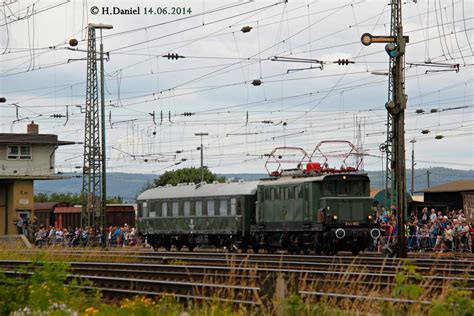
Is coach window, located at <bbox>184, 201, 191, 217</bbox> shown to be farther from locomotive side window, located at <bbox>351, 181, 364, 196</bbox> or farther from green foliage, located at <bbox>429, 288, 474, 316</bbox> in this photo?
green foliage, located at <bbox>429, 288, 474, 316</bbox>

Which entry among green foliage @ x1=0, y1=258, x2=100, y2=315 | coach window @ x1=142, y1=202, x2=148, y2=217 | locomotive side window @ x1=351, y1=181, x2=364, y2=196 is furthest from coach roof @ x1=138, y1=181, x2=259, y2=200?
green foliage @ x1=0, y1=258, x2=100, y2=315

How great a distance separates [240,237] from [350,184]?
7296mm

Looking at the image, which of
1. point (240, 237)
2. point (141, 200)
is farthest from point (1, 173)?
point (240, 237)

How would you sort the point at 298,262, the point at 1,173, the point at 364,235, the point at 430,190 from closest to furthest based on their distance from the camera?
the point at 298,262 → the point at 364,235 → the point at 430,190 → the point at 1,173

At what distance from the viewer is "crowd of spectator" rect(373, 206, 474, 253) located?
35406 mm

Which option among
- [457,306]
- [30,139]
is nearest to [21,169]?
[30,139]

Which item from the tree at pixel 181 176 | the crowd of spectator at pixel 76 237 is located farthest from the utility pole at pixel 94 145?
the tree at pixel 181 176

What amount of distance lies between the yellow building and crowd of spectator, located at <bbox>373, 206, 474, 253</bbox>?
35425mm

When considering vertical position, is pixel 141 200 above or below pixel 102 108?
below

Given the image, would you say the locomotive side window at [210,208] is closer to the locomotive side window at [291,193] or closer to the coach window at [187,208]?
the coach window at [187,208]

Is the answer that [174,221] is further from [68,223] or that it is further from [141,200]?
[68,223]

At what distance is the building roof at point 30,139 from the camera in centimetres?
7406

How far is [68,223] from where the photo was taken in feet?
245

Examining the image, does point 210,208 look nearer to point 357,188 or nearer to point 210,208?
point 210,208
